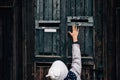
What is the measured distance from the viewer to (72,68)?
6879mm

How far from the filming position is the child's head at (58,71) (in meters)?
6.60

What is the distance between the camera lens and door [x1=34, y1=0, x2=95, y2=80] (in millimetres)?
7055

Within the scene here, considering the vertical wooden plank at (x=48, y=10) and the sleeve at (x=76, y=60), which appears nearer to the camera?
the sleeve at (x=76, y=60)

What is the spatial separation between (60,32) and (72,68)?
0.50 m

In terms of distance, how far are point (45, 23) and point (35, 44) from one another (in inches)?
11.4

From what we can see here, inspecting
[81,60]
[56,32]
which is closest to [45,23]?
[56,32]

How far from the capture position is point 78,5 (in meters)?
7.08

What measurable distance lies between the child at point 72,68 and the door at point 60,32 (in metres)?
0.11

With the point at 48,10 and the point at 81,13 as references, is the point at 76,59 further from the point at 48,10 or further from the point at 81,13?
the point at 48,10

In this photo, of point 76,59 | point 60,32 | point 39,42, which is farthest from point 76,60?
point 39,42

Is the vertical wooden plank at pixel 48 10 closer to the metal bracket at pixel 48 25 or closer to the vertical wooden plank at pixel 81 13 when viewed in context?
the metal bracket at pixel 48 25

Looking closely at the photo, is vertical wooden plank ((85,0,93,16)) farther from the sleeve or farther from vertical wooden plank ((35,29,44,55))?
vertical wooden plank ((35,29,44,55))

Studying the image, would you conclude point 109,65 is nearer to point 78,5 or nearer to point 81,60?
point 81,60

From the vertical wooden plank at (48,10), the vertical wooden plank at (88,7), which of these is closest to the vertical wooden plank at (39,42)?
the vertical wooden plank at (48,10)
